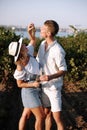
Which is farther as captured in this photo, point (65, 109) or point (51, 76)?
point (65, 109)

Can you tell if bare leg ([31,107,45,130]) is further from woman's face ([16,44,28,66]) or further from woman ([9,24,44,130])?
woman's face ([16,44,28,66])

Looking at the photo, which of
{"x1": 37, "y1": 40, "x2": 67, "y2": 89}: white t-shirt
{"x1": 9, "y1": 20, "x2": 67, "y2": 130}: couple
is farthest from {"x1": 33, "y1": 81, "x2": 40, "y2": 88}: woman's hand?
{"x1": 37, "y1": 40, "x2": 67, "y2": 89}: white t-shirt

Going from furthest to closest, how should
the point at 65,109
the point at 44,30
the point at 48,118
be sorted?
the point at 65,109 → the point at 48,118 → the point at 44,30

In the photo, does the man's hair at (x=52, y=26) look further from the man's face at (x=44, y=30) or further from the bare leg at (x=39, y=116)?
the bare leg at (x=39, y=116)

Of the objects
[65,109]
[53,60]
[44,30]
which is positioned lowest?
[65,109]

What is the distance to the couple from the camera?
14.5 feet

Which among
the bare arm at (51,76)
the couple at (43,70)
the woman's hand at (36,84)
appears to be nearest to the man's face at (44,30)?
the couple at (43,70)

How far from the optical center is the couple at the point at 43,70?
14.5 ft

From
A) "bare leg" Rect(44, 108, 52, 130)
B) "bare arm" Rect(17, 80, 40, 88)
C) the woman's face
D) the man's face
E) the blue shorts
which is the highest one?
the man's face

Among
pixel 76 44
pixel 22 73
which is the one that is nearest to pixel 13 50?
pixel 22 73

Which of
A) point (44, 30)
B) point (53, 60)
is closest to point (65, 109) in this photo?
point (53, 60)

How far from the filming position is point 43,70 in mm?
4578

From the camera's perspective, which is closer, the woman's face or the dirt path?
the woman's face

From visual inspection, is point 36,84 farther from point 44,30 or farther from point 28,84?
point 44,30
